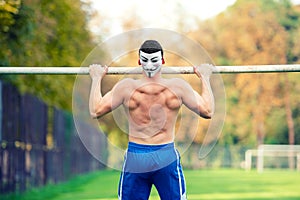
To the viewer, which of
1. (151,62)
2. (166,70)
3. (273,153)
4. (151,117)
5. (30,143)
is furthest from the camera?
(273,153)

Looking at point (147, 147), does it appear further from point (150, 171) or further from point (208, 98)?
point (208, 98)

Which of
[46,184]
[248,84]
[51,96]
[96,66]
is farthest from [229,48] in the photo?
[96,66]

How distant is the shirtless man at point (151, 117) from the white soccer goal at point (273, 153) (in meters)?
51.9

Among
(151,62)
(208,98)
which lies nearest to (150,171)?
(208,98)

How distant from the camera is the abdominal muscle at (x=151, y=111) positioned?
820 centimetres

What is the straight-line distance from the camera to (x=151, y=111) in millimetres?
8203

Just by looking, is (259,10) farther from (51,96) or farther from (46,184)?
(46,184)

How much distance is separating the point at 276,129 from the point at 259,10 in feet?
27.3

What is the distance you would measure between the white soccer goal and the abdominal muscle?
51.9 meters

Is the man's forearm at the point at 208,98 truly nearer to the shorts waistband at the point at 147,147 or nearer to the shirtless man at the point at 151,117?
the shirtless man at the point at 151,117

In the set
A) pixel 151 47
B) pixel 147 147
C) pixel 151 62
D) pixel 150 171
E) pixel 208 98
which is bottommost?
pixel 150 171

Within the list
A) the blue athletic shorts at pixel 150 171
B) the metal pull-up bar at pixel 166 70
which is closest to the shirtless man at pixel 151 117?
the blue athletic shorts at pixel 150 171

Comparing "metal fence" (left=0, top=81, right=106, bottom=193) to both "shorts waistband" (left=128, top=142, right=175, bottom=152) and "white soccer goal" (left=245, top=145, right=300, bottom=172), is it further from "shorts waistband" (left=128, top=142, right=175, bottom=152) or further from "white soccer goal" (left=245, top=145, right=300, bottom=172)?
"white soccer goal" (left=245, top=145, right=300, bottom=172)

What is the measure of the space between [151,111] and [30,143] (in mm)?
15184
